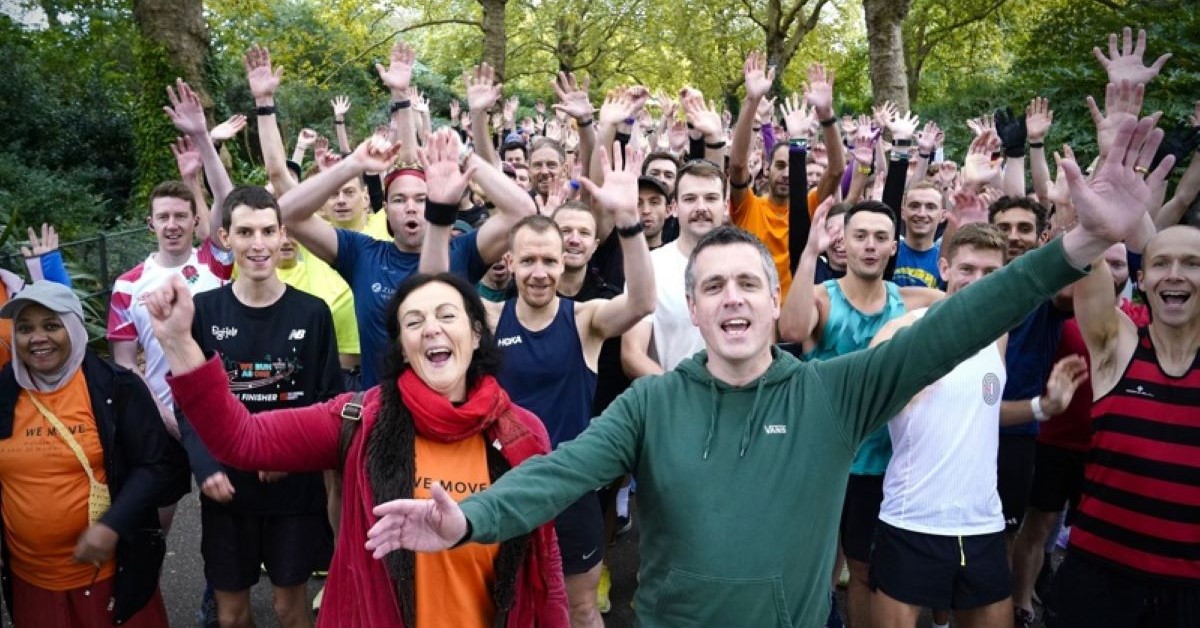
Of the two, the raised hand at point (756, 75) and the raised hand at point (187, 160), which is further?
the raised hand at point (756, 75)

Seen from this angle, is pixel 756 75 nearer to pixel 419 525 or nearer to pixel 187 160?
pixel 187 160

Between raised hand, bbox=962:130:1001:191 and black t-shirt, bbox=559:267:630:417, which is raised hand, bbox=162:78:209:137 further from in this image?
raised hand, bbox=962:130:1001:191

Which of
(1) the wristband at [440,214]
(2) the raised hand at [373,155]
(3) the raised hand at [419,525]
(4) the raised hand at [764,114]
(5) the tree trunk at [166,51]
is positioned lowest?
(3) the raised hand at [419,525]

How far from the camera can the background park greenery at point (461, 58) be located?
12.2 metres

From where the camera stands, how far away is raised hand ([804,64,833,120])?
6265 mm

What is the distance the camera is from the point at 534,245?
3865 millimetres

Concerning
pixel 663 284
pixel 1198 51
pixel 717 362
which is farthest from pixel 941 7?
pixel 717 362

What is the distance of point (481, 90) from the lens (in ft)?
18.2

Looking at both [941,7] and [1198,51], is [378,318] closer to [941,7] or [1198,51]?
[1198,51]

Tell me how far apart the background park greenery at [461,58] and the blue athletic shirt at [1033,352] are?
26.4 feet

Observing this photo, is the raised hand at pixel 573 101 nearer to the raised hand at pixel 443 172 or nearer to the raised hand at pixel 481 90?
the raised hand at pixel 481 90

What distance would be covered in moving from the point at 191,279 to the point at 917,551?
3980mm

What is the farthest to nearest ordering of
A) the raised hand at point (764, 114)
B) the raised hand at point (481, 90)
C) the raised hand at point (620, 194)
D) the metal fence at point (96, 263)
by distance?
the raised hand at point (764, 114) < the metal fence at point (96, 263) < the raised hand at point (481, 90) < the raised hand at point (620, 194)

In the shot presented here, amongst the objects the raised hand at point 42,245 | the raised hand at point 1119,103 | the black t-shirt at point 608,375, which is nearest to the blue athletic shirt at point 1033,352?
the raised hand at point 1119,103
